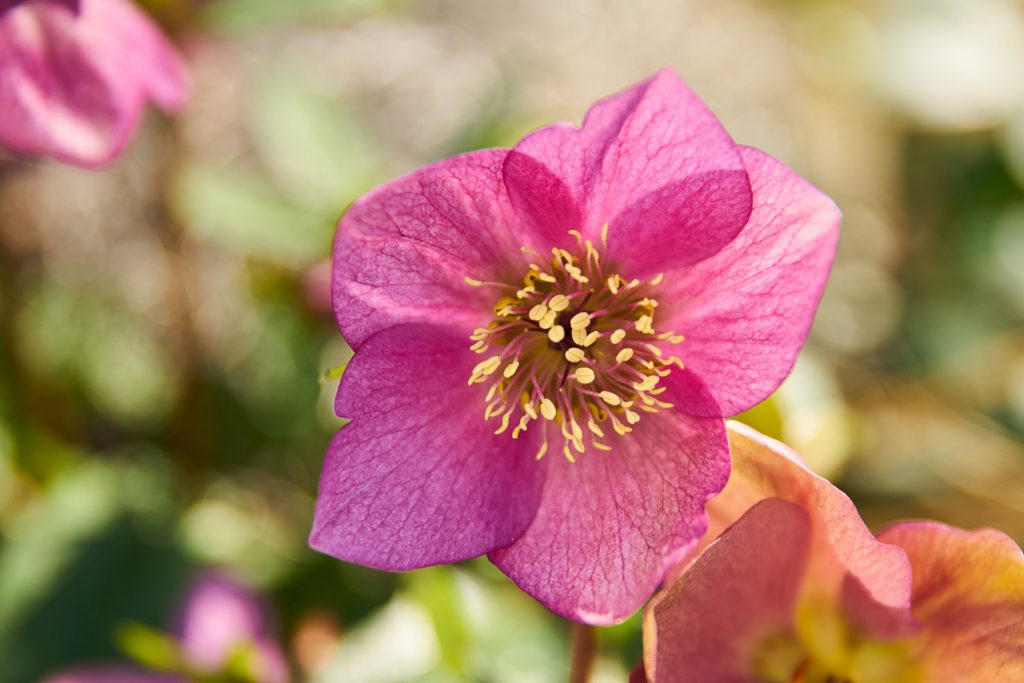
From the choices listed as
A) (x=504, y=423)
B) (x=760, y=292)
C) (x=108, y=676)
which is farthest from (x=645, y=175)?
(x=108, y=676)

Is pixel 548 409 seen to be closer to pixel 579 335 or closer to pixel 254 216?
pixel 579 335

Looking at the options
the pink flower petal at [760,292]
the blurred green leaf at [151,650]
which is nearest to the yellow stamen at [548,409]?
the pink flower petal at [760,292]

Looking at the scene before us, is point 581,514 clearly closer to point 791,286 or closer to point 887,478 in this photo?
point 791,286

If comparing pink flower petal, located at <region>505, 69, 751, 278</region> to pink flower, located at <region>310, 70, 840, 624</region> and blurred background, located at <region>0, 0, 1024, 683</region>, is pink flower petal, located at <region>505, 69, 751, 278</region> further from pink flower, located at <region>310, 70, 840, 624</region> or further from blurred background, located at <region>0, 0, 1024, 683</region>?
blurred background, located at <region>0, 0, 1024, 683</region>

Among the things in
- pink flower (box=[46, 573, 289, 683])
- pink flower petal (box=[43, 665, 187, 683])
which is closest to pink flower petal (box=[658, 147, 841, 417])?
pink flower (box=[46, 573, 289, 683])

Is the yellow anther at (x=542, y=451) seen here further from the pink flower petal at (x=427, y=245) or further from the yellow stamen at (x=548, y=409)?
the pink flower petal at (x=427, y=245)

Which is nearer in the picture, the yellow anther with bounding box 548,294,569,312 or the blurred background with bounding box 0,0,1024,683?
the yellow anther with bounding box 548,294,569,312

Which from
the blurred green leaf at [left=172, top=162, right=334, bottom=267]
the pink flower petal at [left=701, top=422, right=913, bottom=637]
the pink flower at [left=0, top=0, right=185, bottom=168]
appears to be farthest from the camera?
the blurred green leaf at [left=172, top=162, right=334, bottom=267]
